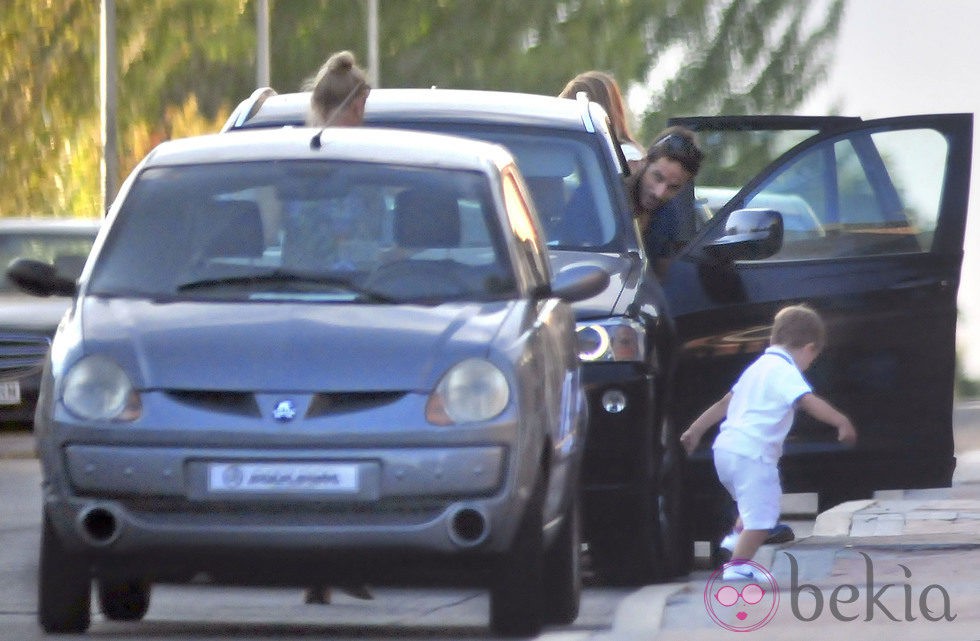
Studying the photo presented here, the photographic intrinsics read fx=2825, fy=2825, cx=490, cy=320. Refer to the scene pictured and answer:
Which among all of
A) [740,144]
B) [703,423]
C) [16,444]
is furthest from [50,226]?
[703,423]

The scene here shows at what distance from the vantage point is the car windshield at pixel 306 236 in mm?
8570

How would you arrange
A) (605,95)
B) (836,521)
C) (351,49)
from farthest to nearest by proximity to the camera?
1. (351,49)
2. (836,521)
3. (605,95)

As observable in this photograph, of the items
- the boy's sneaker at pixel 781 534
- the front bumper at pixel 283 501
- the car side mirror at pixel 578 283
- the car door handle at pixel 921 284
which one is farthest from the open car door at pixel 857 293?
the front bumper at pixel 283 501

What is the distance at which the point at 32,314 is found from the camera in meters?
19.0

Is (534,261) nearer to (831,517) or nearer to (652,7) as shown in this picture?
(831,517)

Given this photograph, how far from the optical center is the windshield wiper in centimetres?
852

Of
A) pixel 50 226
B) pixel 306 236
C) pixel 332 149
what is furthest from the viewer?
pixel 50 226

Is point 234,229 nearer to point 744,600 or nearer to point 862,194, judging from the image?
point 744,600

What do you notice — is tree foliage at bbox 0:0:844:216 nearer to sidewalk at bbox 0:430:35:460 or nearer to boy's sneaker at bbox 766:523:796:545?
sidewalk at bbox 0:430:35:460

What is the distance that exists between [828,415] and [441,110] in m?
1.98

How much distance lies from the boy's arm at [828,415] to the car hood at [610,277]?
0.88 meters

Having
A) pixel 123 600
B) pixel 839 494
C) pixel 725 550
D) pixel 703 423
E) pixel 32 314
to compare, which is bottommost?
pixel 32 314

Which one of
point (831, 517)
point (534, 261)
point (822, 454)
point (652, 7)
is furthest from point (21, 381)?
point (652, 7)

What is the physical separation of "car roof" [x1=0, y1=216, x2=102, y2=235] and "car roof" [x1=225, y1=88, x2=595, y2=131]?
27.9 feet
